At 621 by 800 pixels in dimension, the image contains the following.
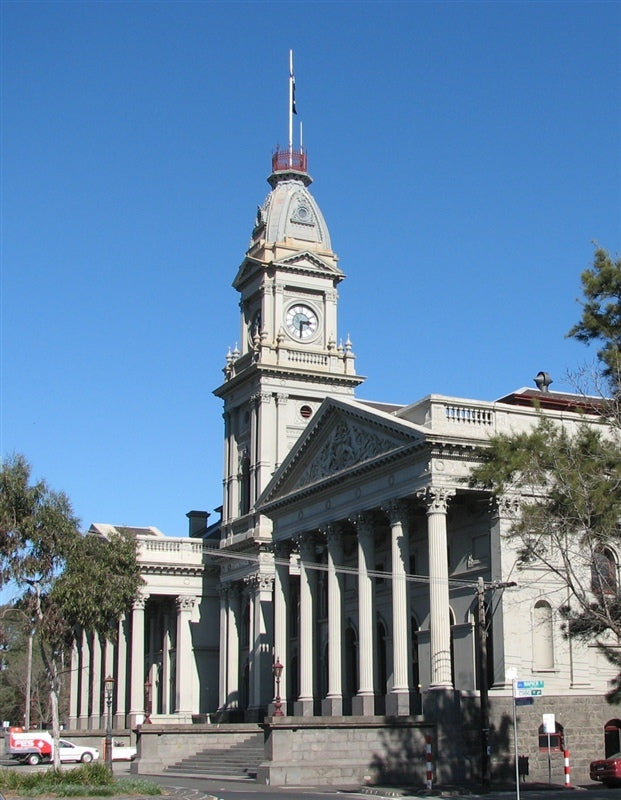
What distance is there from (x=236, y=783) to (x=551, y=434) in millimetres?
19914

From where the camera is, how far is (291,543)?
5988 cm

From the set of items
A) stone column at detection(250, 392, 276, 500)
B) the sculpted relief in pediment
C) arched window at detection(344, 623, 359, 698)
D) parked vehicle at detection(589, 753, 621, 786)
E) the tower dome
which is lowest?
parked vehicle at detection(589, 753, 621, 786)

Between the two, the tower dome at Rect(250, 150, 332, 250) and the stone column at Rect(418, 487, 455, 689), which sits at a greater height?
the tower dome at Rect(250, 150, 332, 250)

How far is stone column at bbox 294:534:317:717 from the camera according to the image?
55.8m

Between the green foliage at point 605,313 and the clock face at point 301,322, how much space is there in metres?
44.7

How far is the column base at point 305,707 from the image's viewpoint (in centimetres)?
5506

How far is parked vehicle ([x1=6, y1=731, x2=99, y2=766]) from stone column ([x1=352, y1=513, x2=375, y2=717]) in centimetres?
1766

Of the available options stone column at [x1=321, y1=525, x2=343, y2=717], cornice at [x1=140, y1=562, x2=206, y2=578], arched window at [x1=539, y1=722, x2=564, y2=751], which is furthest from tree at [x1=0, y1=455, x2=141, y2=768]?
cornice at [x1=140, y1=562, x2=206, y2=578]

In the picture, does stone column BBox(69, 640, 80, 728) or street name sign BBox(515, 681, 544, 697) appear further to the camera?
stone column BBox(69, 640, 80, 728)

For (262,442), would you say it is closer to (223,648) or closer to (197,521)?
(223,648)

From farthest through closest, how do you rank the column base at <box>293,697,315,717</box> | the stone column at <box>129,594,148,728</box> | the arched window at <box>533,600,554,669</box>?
1. the stone column at <box>129,594,148,728</box>
2. the column base at <box>293,697,315,717</box>
3. the arched window at <box>533,600,554,669</box>

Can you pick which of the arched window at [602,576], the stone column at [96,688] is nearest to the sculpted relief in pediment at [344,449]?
the arched window at [602,576]

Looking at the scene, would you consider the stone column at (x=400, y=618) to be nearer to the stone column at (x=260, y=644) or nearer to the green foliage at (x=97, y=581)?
the green foliage at (x=97, y=581)

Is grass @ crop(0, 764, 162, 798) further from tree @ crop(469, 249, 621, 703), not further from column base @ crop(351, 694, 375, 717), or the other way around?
column base @ crop(351, 694, 375, 717)
